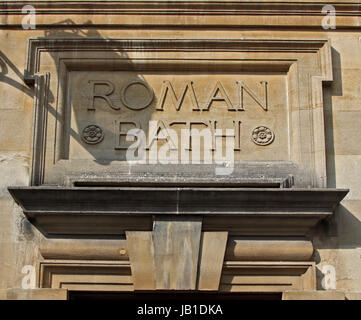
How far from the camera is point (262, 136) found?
7980 mm

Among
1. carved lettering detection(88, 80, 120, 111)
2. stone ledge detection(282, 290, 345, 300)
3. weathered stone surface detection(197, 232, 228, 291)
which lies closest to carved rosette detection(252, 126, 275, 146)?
weathered stone surface detection(197, 232, 228, 291)

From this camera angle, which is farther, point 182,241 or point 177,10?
point 177,10

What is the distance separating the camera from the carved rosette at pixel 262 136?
26.1ft

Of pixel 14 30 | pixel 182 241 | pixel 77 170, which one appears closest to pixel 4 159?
pixel 77 170

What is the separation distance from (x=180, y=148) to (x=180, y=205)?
32.4 inches

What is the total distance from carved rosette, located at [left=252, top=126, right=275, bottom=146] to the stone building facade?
1cm

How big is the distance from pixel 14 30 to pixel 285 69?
3373 mm

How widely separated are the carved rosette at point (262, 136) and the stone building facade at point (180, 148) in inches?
0.5

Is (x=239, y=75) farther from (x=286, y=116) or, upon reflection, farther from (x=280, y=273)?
(x=280, y=273)

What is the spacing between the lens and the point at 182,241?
7.36 m

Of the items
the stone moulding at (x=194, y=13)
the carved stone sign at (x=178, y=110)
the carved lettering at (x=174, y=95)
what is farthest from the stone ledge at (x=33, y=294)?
the stone moulding at (x=194, y=13)

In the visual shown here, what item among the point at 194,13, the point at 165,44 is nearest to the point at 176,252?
the point at 165,44

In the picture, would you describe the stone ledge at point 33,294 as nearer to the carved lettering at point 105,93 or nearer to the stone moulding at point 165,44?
the carved lettering at point 105,93

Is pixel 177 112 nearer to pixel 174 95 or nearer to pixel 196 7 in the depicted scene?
pixel 174 95
